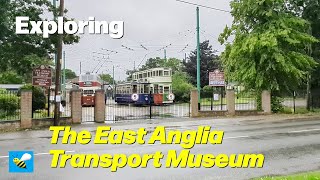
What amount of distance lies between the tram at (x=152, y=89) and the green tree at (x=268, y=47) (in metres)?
15.1

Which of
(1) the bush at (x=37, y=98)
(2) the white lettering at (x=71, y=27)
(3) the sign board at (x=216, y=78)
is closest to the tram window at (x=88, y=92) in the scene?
Answer: (1) the bush at (x=37, y=98)

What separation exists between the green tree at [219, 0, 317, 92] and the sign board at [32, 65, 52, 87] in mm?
12795

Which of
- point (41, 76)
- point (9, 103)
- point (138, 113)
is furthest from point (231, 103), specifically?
point (9, 103)

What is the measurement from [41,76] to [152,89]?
23204mm

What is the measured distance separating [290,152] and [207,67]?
54165 mm

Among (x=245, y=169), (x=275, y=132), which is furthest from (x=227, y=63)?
(x=245, y=169)

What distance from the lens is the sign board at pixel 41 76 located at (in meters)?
20.3

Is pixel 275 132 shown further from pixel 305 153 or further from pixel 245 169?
pixel 245 169

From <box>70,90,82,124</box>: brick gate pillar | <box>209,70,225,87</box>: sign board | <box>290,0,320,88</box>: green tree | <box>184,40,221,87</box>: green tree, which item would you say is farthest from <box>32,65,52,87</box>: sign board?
<box>184,40,221,87</box>: green tree

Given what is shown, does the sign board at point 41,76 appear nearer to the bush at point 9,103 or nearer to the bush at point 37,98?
the bush at point 9,103

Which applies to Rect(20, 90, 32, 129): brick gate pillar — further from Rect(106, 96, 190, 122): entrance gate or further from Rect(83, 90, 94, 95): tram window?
Rect(83, 90, 94, 95): tram window

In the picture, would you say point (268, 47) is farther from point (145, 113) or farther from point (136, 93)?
point (136, 93)

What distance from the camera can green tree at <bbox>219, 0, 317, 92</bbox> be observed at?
25250mm

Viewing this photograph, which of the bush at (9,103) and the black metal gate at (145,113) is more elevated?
the bush at (9,103)
